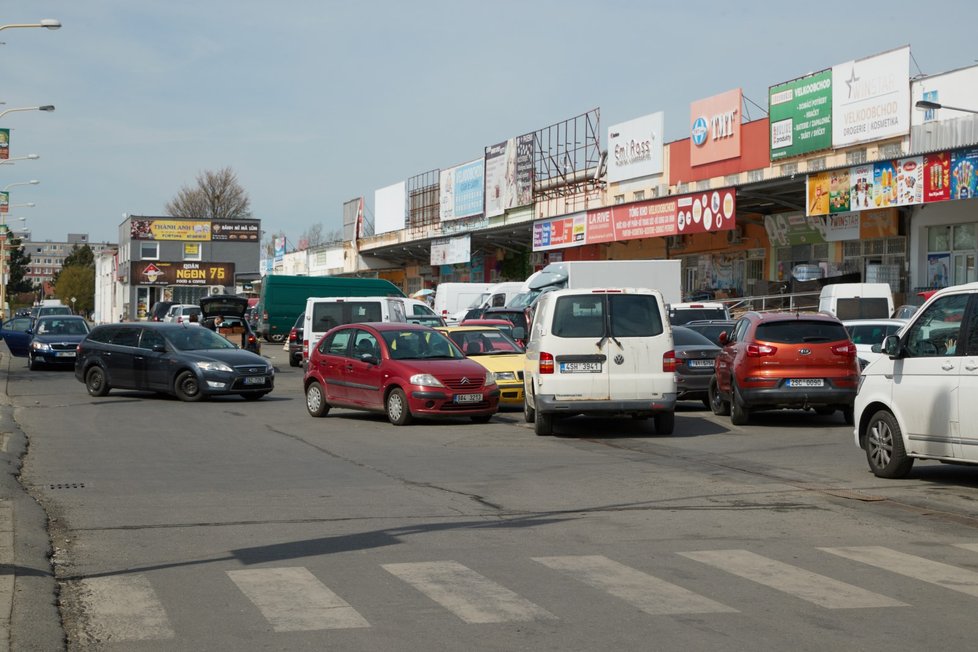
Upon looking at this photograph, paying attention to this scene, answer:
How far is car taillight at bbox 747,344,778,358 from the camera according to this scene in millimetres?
18391

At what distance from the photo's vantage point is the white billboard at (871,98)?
→ 3959cm

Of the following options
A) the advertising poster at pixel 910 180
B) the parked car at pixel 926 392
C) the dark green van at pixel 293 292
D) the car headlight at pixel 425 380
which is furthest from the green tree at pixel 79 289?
the parked car at pixel 926 392

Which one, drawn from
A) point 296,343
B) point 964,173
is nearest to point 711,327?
point 964,173

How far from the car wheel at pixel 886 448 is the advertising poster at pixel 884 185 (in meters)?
25.2

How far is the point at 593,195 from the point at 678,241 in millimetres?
6850

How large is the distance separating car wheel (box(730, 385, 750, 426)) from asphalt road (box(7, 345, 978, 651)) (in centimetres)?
222

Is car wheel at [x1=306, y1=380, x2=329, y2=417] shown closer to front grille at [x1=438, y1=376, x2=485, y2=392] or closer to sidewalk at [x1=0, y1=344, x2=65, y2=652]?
front grille at [x1=438, y1=376, x2=485, y2=392]

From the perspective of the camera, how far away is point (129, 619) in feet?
21.2

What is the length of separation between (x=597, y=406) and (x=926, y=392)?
5.58m

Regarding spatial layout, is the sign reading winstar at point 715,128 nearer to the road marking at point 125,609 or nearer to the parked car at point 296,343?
the parked car at point 296,343

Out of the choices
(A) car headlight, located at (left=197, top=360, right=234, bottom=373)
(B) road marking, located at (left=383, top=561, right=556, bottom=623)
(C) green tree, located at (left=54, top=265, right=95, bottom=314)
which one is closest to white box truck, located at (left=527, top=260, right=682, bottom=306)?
(A) car headlight, located at (left=197, top=360, right=234, bottom=373)

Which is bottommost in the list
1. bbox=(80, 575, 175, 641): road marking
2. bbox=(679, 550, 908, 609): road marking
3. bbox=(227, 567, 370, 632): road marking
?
bbox=(80, 575, 175, 641): road marking

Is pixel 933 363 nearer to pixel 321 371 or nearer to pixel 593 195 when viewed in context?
pixel 321 371

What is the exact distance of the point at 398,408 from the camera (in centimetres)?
1864
